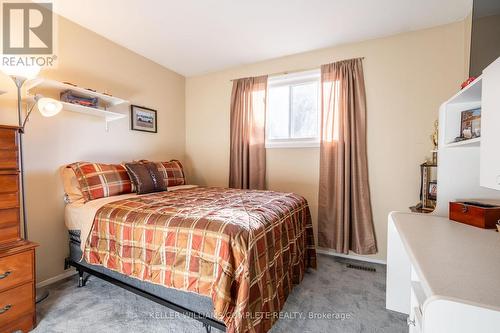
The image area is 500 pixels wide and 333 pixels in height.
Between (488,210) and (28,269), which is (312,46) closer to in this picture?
(488,210)

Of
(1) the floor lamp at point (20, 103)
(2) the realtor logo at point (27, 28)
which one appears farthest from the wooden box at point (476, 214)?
(2) the realtor logo at point (27, 28)

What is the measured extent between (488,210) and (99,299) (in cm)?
267

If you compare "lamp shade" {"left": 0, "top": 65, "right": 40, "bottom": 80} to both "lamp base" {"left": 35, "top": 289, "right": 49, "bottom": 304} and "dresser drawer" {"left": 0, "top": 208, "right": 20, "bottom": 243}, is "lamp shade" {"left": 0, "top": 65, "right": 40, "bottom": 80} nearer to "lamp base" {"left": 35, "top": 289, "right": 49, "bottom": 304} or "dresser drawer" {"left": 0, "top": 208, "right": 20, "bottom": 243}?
"dresser drawer" {"left": 0, "top": 208, "right": 20, "bottom": 243}

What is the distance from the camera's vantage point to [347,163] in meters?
2.62

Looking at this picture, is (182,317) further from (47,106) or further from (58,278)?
(47,106)

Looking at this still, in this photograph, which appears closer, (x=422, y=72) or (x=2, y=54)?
(x=2, y=54)

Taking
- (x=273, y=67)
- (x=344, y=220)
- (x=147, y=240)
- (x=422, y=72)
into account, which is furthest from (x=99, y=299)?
(x=422, y=72)

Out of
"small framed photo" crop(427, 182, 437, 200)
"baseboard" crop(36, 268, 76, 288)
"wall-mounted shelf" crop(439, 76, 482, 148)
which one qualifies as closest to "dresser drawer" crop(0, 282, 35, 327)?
"baseboard" crop(36, 268, 76, 288)

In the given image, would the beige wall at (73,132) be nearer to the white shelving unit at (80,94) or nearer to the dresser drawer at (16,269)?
the white shelving unit at (80,94)

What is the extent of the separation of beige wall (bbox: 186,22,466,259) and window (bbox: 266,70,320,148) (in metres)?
0.13

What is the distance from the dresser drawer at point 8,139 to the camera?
141 centimetres

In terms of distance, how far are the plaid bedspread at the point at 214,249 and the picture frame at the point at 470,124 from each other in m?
1.22

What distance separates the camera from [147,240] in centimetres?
150

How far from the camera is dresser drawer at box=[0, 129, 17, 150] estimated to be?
141 cm
